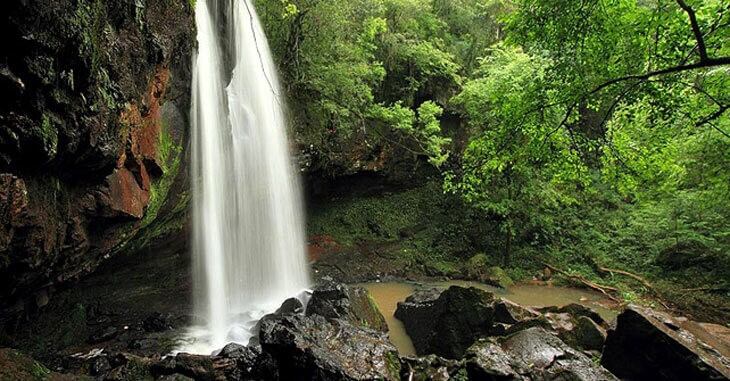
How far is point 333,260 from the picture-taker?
47.3ft

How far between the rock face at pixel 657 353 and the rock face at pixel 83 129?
8.13 meters

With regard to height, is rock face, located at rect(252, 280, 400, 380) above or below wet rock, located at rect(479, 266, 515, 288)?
above

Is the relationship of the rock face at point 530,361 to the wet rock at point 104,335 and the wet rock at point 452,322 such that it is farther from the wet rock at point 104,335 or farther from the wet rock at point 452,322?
the wet rock at point 104,335

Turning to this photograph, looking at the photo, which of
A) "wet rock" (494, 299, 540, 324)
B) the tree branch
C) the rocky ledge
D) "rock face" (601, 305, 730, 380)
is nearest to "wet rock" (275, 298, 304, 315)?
the rocky ledge

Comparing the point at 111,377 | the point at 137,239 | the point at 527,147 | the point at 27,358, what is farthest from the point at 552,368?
the point at 137,239

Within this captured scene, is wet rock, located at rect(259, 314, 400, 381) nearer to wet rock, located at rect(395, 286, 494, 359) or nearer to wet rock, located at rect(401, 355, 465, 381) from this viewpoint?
wet rock, located at rect(401, 355, 465, 381)

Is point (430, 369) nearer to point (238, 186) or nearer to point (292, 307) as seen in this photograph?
point (292, 307)

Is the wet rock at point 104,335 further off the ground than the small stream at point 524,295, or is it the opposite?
the wet rock at point 104,335

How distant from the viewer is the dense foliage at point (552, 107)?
15.2 ft

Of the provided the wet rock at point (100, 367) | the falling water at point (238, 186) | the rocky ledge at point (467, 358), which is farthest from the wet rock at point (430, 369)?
the wet rock at point (100, 367)

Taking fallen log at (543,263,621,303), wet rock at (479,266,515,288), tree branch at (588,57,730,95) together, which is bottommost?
fallen log at (543,263,621,303)

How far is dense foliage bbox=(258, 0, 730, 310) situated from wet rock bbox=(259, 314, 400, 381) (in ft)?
9.58

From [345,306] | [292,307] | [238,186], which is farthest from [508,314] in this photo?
[238,186]

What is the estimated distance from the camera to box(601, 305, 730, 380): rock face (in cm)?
503
